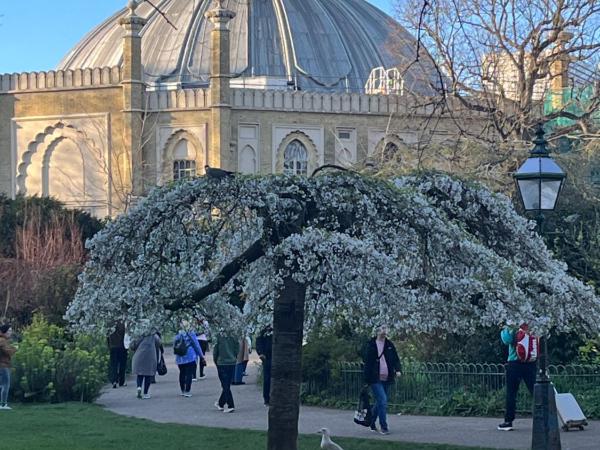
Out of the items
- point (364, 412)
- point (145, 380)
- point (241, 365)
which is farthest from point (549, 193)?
point (241, 365)

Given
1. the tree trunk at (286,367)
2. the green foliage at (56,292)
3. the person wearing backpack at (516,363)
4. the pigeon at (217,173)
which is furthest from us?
the green foliage at (56,292)

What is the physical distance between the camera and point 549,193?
1287 cm

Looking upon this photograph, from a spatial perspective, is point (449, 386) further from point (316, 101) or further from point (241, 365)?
point (316, 101)

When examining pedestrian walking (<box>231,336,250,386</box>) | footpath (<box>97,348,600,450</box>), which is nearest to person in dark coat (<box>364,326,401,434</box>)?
footpath (<box>97,348,600,450</box>)

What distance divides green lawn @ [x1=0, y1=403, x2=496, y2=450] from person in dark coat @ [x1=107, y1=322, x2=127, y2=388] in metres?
4.35

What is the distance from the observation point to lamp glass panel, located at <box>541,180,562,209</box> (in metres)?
12.9

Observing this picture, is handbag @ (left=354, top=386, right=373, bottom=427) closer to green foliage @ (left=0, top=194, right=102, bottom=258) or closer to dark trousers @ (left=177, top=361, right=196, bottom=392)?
dark trousers @ (left=177, top=361, right=196, bottom=392)

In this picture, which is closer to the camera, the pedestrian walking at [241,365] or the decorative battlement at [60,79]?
the pedestrian walking at [241,365]

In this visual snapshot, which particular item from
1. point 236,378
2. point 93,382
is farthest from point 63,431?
point 236,378

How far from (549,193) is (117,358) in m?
11.7

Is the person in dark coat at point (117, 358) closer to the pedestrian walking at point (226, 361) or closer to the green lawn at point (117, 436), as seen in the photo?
the pedestrian walking at point (226, 361)

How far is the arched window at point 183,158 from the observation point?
54625 millimetres

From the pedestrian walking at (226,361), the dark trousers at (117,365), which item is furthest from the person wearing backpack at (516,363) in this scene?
the dark trousers at (117,365)

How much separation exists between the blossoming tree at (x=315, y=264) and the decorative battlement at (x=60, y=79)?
4453 cm
